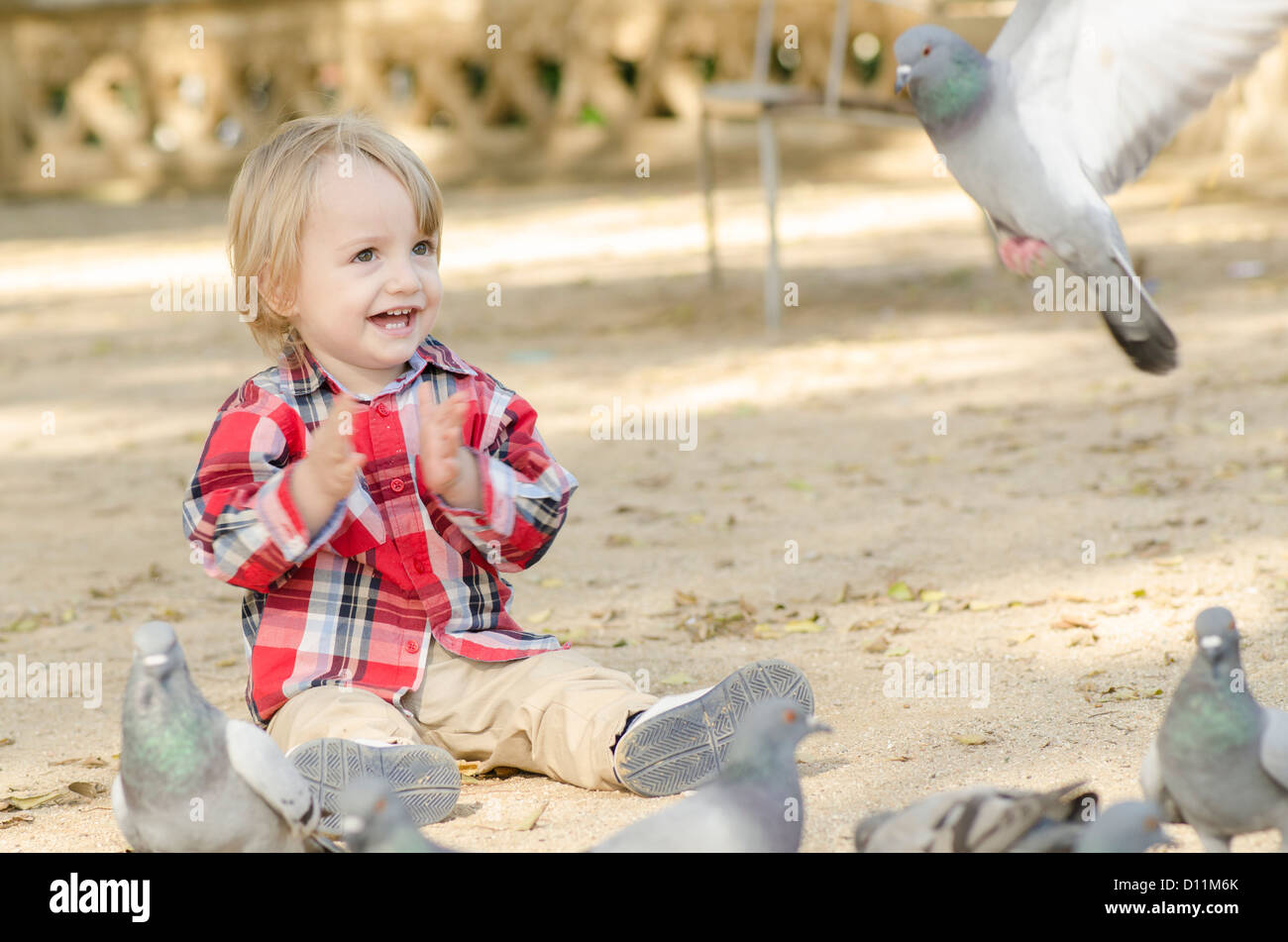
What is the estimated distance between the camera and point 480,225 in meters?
10.7

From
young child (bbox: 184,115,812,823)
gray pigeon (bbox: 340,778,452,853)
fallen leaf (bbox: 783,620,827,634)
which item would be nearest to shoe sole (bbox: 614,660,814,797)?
young child (bbox: 184,115,812,823)

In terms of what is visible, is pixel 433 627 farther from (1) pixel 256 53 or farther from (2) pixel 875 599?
(1) pixel 256 53

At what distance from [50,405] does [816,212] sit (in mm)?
5885

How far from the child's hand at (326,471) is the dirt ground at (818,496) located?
56 centimetres

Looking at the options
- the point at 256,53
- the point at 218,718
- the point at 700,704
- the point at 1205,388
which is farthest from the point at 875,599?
the point at 256,53

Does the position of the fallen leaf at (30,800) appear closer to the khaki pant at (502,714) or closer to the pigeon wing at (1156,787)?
the khaki pant at (502,714)

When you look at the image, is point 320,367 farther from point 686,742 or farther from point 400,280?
point 686,742

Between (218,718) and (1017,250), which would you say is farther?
(1017,250)

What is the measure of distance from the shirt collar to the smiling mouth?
9 cm

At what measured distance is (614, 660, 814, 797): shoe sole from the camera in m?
2.41

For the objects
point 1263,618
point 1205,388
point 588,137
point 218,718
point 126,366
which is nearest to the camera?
point 218,718

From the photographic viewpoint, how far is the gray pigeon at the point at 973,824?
1.74 metres

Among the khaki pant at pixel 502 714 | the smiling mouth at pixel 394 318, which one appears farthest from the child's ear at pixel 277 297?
the khaki pant at pixel 502 714

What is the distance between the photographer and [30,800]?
2555mm
